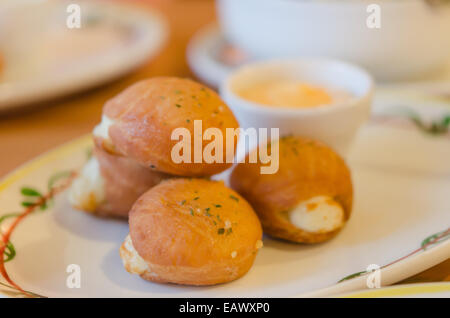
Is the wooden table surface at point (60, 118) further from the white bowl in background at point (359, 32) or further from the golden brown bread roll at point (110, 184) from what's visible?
the white bowl in background at point (359, 32)

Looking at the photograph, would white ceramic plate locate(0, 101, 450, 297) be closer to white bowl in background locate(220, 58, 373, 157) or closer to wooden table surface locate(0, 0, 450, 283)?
white bowl in background locate(220, 58, 373, 157)

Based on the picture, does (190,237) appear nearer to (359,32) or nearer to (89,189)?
(89,189)

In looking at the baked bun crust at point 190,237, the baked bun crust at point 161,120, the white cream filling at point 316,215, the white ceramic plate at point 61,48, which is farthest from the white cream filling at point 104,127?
the white ceramic plate at point 61,48

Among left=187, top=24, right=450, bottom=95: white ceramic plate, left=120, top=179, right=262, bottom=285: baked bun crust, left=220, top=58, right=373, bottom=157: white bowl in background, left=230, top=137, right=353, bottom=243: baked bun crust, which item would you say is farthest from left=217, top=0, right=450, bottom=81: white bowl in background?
left=120, top=179, right=262, bottom=285: baked bun crust

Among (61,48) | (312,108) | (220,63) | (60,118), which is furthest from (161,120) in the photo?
(61,48)

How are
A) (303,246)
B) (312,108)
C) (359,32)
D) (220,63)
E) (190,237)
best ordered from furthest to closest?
(220,63)
(359,32)
(312,108)
(303,246)
(190,237)

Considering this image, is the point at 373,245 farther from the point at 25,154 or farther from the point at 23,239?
the point at 25,154
